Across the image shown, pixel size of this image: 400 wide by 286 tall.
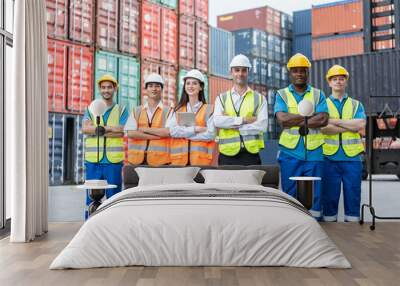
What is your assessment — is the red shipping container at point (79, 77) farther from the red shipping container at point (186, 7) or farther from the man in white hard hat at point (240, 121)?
the man in white hard hat at point (240, 121)

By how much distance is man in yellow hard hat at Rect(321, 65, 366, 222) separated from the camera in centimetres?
620

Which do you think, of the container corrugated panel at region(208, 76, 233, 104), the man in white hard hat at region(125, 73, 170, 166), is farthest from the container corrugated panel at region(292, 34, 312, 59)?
the man in white hard hat at region(125, 73, 170, 166)

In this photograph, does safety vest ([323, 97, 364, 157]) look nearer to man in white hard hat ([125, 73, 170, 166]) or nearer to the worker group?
the worker group

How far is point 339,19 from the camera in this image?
1783 centimetres

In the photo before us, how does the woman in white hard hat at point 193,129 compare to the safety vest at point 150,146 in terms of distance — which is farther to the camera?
the safety vest at point 150,146

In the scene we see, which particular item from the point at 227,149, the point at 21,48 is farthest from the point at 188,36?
the point at 21,48

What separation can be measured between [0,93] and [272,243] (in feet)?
13.0

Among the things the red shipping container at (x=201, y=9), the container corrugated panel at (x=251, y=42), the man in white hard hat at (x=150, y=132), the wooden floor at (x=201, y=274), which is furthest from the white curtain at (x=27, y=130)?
the container corrugated panel at (x=251, y=42)

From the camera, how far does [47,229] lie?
18.8ft

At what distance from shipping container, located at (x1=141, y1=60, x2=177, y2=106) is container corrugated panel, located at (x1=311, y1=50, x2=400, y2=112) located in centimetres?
479

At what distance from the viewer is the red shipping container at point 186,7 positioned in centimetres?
1086

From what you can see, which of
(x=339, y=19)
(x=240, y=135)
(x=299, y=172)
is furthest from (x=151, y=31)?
(x=339, y=19)

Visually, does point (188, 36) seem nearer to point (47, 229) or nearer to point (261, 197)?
point (47, 229)

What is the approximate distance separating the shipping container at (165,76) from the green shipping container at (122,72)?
0.16 metres
